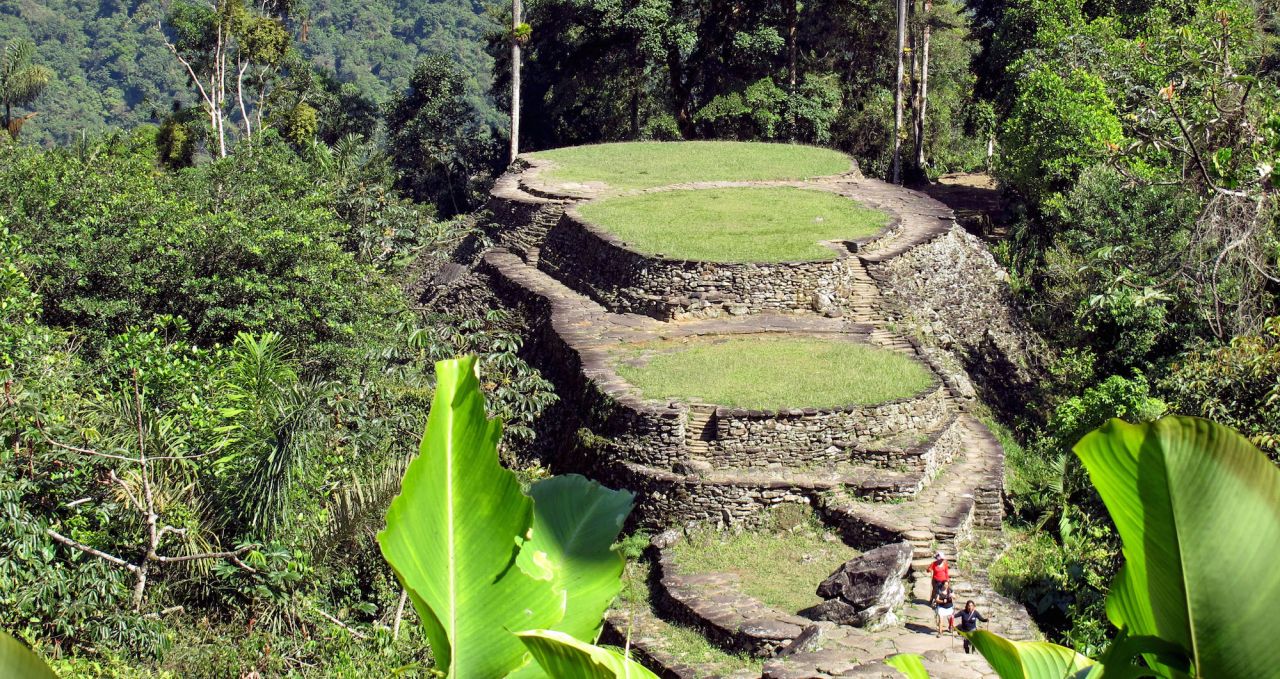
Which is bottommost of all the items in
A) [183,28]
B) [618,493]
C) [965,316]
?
[965,316]

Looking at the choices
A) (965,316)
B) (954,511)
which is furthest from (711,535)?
(965,316)

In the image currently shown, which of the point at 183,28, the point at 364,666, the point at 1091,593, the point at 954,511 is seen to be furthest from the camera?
the point at 183,28

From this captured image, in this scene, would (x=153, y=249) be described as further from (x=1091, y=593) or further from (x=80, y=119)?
(x=80, y=119)

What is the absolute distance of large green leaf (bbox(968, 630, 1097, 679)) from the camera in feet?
7.80

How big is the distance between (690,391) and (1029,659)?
31.9 feet

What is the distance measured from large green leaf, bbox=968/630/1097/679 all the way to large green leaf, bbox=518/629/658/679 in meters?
0.70

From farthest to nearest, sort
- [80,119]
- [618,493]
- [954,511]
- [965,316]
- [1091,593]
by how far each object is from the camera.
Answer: [80,119]
[965,316]
[954,511]
[1091,593]
[618,493]

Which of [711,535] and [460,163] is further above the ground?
[460,163]

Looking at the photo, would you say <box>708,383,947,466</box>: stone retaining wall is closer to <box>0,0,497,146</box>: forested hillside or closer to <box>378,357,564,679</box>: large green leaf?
<box>378,357,564,679</box>: large green leaf

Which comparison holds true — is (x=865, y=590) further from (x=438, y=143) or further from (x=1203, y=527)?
(x=438, y=143)

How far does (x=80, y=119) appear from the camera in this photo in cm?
5012

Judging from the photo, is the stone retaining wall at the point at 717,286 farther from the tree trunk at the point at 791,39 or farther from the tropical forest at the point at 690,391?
the tree trunk at the point at 791,39

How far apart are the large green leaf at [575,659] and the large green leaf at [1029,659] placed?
0.70 meters

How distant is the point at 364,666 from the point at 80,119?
49.0 m
